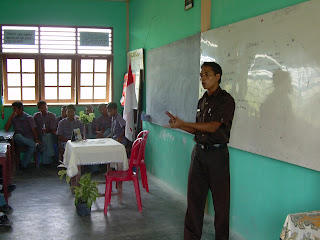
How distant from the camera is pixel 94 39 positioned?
723 cm

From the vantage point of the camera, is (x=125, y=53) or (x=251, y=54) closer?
(x=251, y=54)

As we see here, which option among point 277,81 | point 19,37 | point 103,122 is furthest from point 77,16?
point 277,81

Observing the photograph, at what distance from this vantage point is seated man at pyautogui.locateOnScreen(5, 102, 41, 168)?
6.25 meters

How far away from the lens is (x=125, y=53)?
24.5 ft

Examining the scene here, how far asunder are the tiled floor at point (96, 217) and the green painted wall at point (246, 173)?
38 centimetres

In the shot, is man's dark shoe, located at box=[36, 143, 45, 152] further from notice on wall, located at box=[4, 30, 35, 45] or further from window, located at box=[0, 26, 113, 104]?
notice on wall, located at box=[4, 30, 35, 45]

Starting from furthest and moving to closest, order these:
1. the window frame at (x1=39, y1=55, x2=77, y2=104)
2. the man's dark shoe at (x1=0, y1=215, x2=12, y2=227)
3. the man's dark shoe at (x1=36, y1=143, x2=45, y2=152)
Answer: the window frame at (x1=39, y1=55, x2=77, y2=104) → the man's dark shoe at (x1=36, y1=143, x2=45, y2=152) → the man's dark shoe at (x1=0, y1=215, x2=12, y2=227)

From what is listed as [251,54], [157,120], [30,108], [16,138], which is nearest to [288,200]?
[251,54]

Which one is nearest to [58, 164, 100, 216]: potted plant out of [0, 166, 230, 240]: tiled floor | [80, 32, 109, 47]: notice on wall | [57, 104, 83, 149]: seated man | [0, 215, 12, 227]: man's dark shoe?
[0, 166, 230, 240]: tiled floor

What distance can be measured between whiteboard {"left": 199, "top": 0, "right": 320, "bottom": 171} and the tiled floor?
1223 millimetres

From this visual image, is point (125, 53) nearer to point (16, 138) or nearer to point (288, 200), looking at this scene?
point (16, 138)

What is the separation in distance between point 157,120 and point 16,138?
2609mm

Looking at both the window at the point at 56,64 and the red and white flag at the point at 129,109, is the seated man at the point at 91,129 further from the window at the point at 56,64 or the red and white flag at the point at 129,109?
the red and white flag at the point at 129,109

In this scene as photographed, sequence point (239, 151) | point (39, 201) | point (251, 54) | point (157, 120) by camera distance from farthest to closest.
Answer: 1. point (157, 120)
2. point (39, 201)
3. point (239, 151)
4. point (251, 54)
